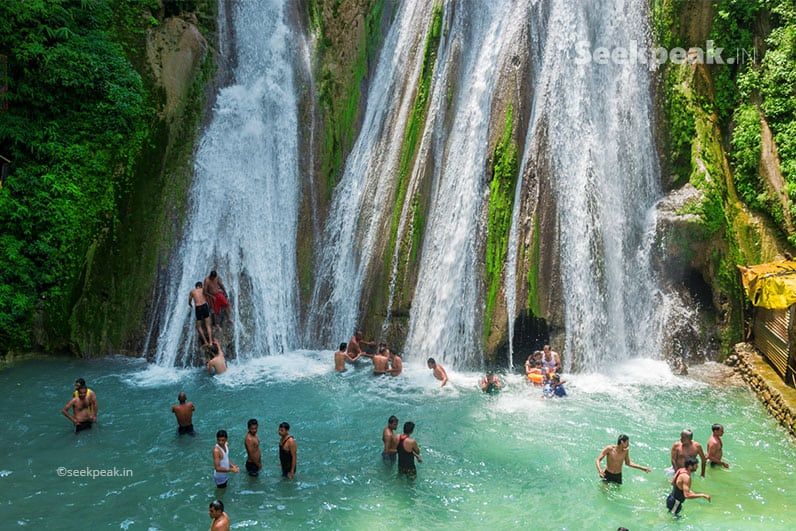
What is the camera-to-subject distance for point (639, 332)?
14602 millimetres

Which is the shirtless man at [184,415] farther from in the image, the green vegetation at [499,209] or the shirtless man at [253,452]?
the green vegetation at [499,209]

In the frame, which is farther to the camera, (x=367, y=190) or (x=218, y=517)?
(x=367, y=190)

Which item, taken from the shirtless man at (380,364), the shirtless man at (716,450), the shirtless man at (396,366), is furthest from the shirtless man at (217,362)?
the shirtless man at (716,450)

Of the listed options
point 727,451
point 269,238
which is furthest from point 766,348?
point 269,238

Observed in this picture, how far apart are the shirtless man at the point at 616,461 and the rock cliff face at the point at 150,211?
35.2 feet

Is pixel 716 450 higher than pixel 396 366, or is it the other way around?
pixel 396 366

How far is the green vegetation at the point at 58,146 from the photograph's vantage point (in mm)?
15273

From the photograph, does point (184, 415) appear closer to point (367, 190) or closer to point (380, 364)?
point (380, 364)

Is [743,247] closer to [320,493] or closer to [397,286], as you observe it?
[397,286]

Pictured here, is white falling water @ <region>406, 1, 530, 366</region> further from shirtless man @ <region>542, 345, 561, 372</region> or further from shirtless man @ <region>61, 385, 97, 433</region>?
shirtless man @ <region>61, 385, 97, 433</region>

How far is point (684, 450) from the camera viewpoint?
9.56 m

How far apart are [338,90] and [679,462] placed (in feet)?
44.4

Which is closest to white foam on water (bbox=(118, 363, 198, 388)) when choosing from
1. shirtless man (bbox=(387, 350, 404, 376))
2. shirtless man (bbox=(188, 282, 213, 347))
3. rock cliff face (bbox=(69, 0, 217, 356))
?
shirtless man (bbox=(188, 282, 213, 347))

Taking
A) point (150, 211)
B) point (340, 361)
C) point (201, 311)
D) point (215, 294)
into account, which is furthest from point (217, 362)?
point (150, 211)
